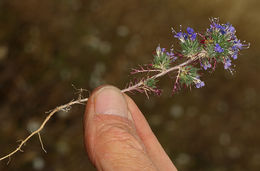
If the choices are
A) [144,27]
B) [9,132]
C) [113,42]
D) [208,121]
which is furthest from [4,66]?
[208,121]

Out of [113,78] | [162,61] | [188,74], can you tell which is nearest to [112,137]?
[162,61]

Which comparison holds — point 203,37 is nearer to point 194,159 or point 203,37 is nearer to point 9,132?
point 9,132

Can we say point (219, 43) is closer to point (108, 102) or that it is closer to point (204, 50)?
point (204, 50)

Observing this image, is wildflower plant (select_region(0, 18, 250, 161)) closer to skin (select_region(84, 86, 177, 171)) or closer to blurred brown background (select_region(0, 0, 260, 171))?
skin (select_region(84, 86, 177, 171))

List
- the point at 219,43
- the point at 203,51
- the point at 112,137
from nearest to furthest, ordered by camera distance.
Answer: the point at 112,137 → the point at 219,43 → the point at 203,51

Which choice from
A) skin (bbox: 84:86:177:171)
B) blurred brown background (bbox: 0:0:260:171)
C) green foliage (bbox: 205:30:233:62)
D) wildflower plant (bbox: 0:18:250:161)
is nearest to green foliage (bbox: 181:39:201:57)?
wildflower plant (bbox: 0:18:250:161)

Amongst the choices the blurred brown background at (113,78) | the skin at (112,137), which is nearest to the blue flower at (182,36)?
the skin at (112,137)

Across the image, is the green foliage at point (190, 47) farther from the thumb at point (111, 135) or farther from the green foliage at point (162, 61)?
the thumb at point (111, 135)
